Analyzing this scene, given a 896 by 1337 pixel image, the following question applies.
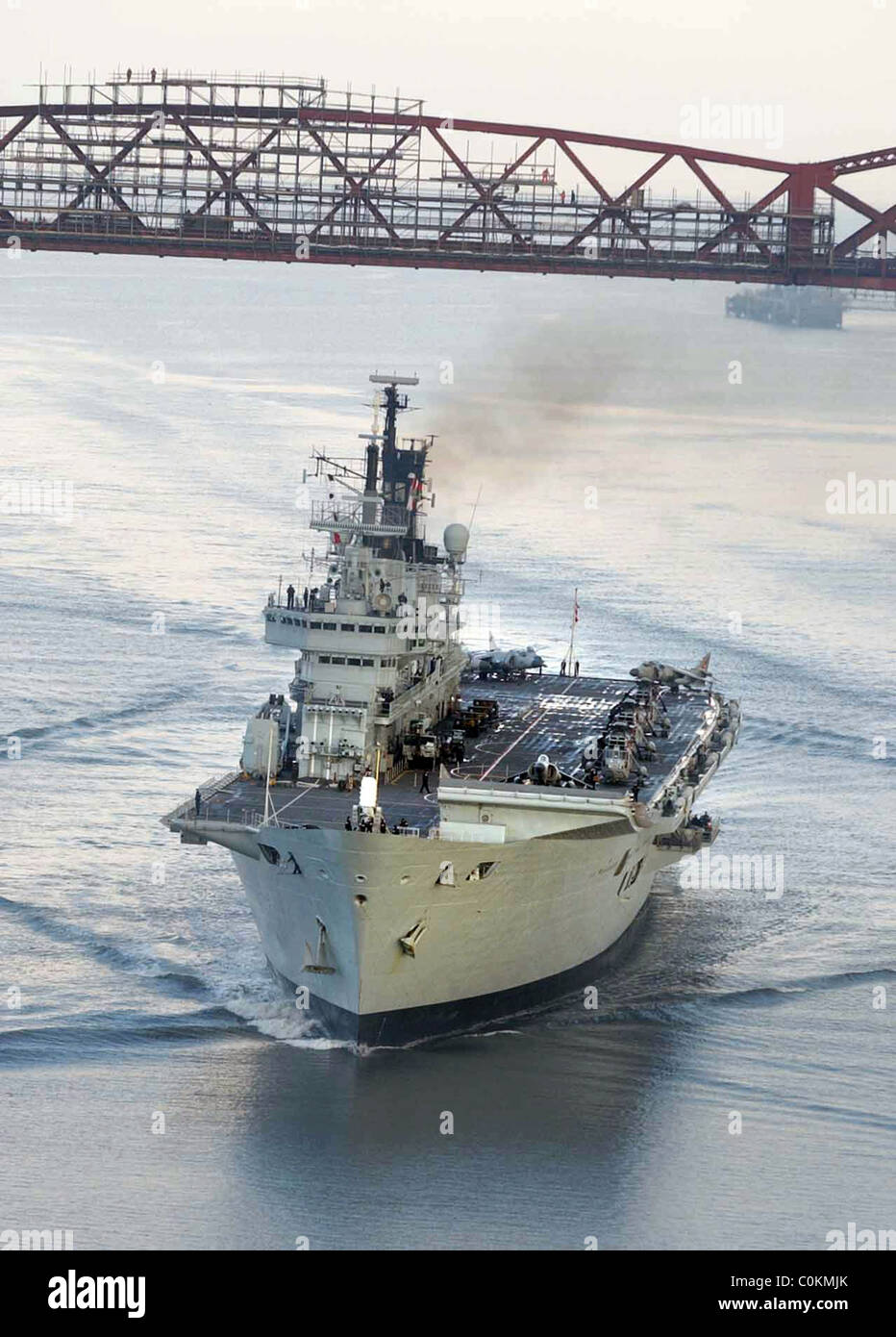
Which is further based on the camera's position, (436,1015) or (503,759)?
(503,759)

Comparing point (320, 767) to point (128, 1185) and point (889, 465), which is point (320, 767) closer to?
point (128, 1185)

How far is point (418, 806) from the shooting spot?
44.6 m

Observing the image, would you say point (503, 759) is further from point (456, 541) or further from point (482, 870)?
point (482, 870)

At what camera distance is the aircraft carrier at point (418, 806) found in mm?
41000

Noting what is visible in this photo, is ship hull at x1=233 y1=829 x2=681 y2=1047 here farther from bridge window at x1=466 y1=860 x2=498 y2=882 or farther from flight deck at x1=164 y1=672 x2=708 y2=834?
flight deck at x1=164 y1=672 x2=708 y2=834

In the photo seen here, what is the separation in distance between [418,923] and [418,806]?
412 centimetres

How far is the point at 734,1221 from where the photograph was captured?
3681 cm

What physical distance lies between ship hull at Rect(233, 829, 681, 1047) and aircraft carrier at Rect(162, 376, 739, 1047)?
0.13 feet

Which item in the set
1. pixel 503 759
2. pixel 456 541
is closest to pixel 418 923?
pixel 503 759

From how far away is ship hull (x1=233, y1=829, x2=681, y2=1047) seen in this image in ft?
132

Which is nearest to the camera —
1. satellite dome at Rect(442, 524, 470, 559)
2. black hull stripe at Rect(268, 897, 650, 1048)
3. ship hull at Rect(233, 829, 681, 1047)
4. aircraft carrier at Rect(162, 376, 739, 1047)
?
ship hull at Rect(233, 829, 681, 1047)

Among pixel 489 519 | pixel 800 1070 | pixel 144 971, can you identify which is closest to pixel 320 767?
pixel 144 971

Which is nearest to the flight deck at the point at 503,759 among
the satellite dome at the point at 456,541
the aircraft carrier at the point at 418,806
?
the aircraft carrier at the point at 418,806

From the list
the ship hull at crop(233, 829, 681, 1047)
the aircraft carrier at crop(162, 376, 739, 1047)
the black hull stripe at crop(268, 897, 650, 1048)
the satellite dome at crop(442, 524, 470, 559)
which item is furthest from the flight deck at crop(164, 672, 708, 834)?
the satellite dome at crop(442, 524, 470, 559)
